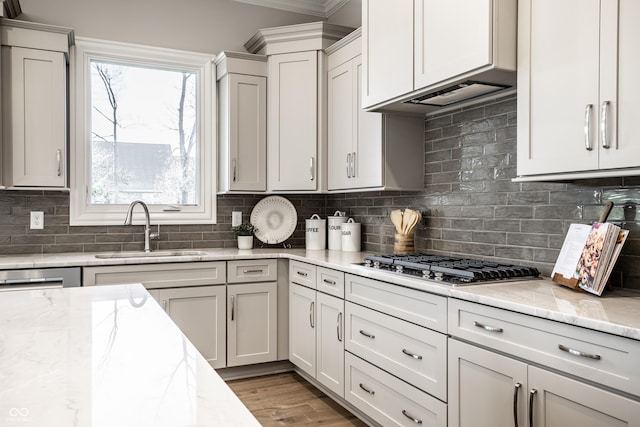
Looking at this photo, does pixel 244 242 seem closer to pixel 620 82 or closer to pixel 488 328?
pixel 488 328

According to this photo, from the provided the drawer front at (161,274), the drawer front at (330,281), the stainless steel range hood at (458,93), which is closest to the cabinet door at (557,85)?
the stainless steel range hood at (458,93)

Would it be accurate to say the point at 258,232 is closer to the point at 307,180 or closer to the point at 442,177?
the point at 307,180

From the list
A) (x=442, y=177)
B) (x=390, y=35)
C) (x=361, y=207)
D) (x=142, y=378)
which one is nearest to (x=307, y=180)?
(x=361, y=207)

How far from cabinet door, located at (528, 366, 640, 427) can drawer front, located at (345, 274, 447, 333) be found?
49 cm

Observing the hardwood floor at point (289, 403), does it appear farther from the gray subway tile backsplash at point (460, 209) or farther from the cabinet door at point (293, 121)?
the cabinet door at point (293, 121)

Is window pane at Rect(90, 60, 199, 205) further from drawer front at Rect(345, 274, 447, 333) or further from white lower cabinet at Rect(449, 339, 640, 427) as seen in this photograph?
white lower cabinet at Rect(449, 339, 640, 427)

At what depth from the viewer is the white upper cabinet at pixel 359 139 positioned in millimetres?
3164

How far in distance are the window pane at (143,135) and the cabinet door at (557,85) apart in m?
2.63

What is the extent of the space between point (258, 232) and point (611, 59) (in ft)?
9.37

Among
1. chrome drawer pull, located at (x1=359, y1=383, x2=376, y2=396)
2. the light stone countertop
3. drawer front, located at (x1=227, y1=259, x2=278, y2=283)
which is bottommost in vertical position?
chrome drawer pull, located at (x1=359, y1=383, x2=376, y2=396)

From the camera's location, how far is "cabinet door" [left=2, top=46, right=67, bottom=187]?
318cm

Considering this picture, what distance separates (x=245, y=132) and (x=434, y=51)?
179 centimetres

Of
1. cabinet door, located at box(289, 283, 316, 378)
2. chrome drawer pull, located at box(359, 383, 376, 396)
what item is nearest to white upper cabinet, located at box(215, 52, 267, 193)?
cabinet door, located at box(289, 283, 316, 378)

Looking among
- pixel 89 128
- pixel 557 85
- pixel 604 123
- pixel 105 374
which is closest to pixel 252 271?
pixel 89 128
